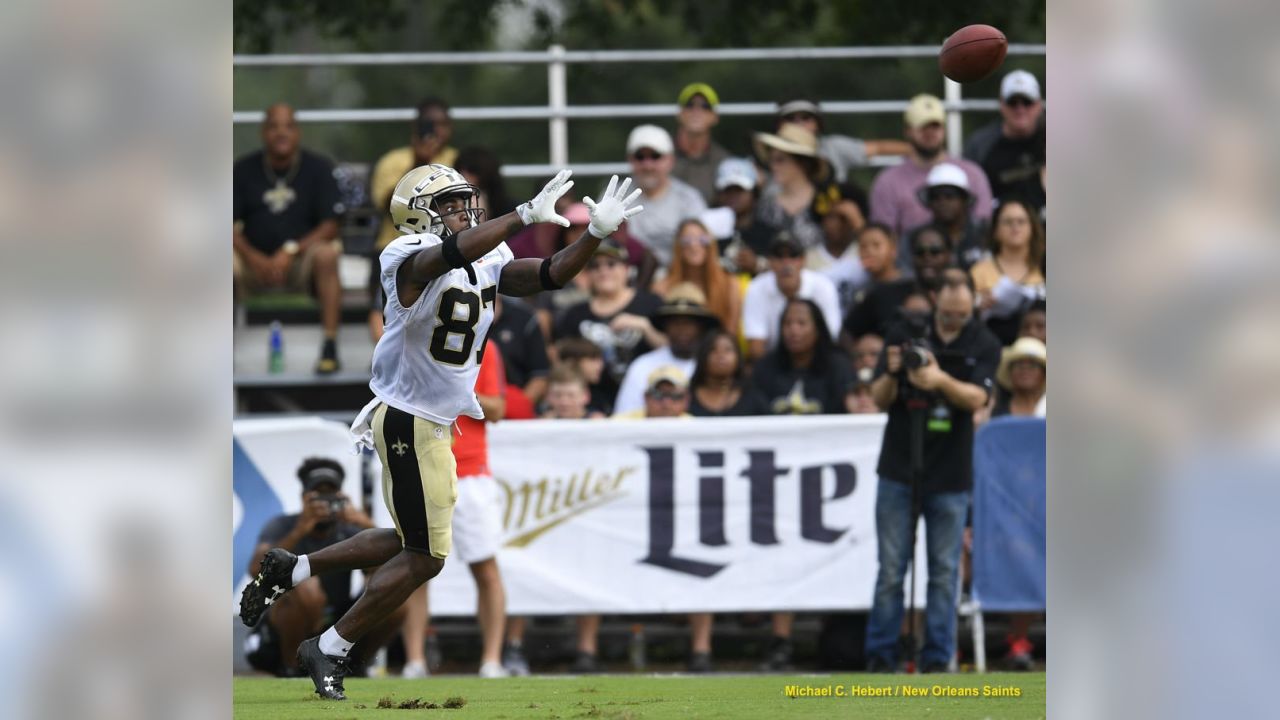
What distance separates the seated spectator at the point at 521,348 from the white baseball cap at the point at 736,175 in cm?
205

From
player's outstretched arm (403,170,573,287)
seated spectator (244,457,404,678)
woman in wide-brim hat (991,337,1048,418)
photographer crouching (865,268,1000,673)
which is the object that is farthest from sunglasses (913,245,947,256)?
player's outstretched arm (403,170,573,287)

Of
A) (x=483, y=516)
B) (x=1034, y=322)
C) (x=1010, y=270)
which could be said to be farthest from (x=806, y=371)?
(x=483, y=516)

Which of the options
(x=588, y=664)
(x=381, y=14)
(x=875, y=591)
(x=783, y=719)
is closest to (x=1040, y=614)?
(x=875, y=591)

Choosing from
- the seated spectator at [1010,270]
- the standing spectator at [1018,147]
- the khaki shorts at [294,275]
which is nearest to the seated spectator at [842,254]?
the seated spectator at [1010,270]

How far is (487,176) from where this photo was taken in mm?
12820

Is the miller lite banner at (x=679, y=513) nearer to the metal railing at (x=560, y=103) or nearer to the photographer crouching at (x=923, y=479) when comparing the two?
the photographer crouching at (x=923, y=479)

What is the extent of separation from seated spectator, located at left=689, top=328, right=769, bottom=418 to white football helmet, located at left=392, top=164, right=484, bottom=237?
386cm

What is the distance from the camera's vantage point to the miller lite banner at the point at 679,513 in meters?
11.4

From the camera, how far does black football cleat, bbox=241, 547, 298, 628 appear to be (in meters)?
8.05

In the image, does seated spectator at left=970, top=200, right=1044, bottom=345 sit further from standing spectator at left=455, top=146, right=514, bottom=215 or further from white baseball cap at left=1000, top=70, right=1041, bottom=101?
standing spectator at left=455, top=146, right=514, bottom=215

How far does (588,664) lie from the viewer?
11.2 metres

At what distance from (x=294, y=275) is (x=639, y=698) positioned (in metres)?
6.30
